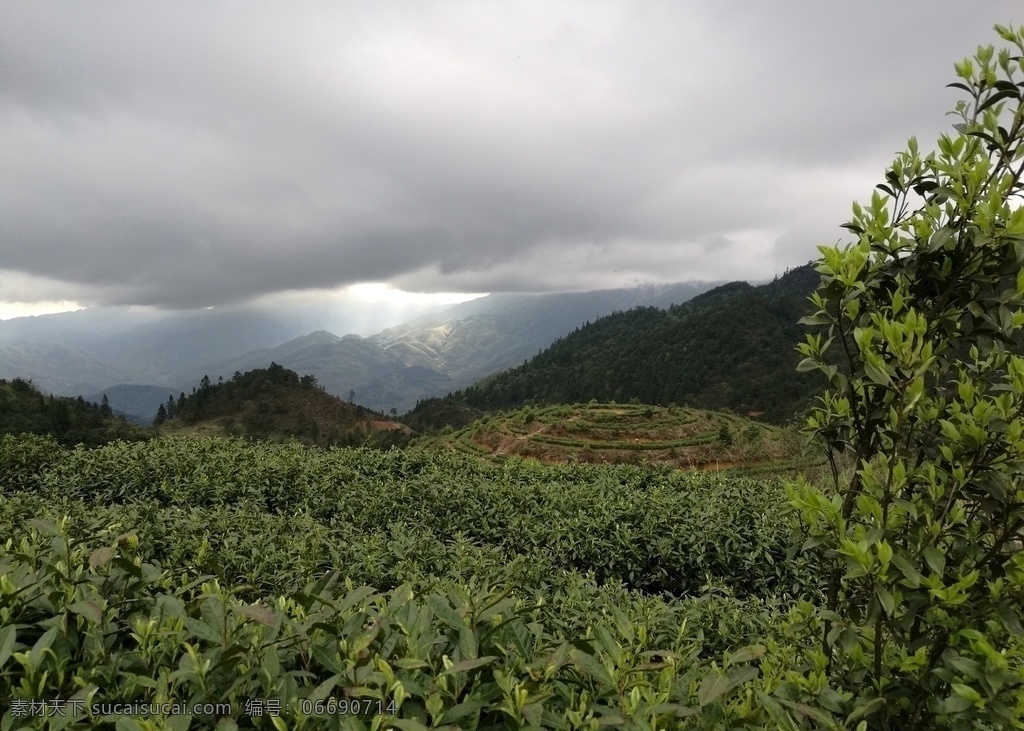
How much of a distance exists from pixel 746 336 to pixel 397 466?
4032 inches

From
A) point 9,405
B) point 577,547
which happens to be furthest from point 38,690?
point 9,405

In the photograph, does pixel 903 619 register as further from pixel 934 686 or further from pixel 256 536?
pixel 256 536

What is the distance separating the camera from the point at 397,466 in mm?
10328

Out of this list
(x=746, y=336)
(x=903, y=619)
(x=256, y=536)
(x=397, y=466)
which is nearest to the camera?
(x=903, y=619)

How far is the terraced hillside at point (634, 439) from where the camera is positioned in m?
34.6

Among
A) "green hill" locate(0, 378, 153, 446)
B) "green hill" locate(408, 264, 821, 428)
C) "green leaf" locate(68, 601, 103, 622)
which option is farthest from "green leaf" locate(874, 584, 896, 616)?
"green hill" locate(408, 264, 821, 428)

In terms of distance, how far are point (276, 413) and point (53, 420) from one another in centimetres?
3042

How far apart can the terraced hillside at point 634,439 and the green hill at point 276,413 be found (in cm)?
3495

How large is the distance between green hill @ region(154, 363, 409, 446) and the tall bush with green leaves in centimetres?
7228

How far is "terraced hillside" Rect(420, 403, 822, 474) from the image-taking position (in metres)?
34.6

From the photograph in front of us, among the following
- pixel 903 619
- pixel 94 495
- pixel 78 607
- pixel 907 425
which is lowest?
pixel 94 495

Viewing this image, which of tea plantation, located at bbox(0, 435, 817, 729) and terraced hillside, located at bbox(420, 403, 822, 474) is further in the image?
terraced hillside, located at bbox(420, 403, 822, 474)

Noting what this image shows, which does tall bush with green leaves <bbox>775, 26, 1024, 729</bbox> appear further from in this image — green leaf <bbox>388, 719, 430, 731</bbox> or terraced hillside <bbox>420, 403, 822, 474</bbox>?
terraced hillside <bbox>420, 403, 822, 474</bbox>

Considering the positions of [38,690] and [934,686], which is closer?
[38,690]
